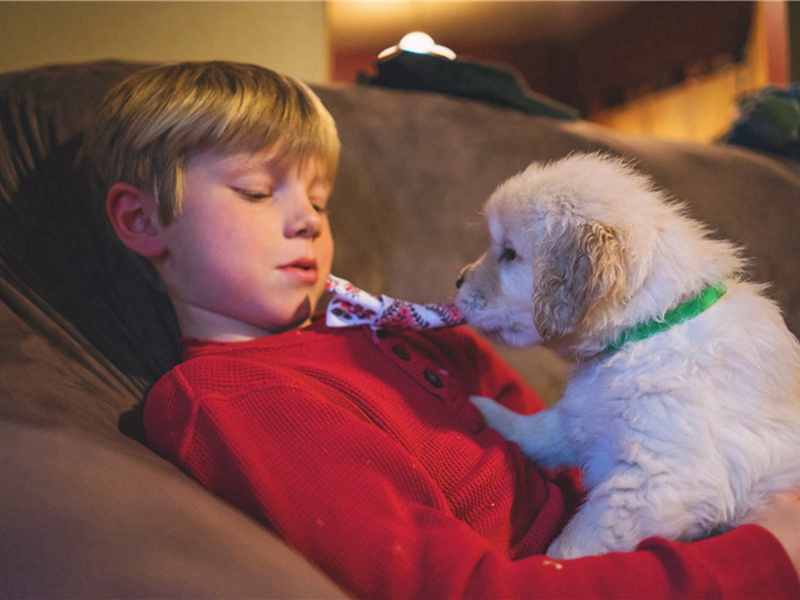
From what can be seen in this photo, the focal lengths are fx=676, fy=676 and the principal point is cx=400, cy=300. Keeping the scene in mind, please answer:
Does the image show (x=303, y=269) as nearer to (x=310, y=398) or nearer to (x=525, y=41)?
(x=310, y=398)

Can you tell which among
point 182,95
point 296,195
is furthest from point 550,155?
point 182,95

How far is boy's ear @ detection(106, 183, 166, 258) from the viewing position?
1.58 metres

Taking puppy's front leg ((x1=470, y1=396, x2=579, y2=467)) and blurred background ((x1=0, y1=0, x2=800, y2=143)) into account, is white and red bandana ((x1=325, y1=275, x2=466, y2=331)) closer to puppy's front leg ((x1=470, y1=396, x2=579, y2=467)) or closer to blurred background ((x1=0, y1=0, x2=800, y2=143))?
puppy's front leg ((x1=470, y1=396, x2=579, y2=467))

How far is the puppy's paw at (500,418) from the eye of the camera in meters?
1.55

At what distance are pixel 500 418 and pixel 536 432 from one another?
87mm

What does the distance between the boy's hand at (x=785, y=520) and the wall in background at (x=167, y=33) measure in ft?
8.37

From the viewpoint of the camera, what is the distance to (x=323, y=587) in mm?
879

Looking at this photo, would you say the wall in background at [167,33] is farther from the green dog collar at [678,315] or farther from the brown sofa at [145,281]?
the green dog collar at [678,315]

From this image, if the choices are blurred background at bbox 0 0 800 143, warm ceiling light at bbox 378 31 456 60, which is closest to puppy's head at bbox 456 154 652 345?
warm ceiling light at bbox 378 31 456 60

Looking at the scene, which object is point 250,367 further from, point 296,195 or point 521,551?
point 521,551

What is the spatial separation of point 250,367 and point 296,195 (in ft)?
1.66

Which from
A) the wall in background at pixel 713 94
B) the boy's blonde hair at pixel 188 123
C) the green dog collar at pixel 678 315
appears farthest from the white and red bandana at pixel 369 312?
the wall in background at pixel 713 94

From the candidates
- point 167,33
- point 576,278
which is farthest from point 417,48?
point 576,278

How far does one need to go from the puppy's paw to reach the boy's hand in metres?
0.52
